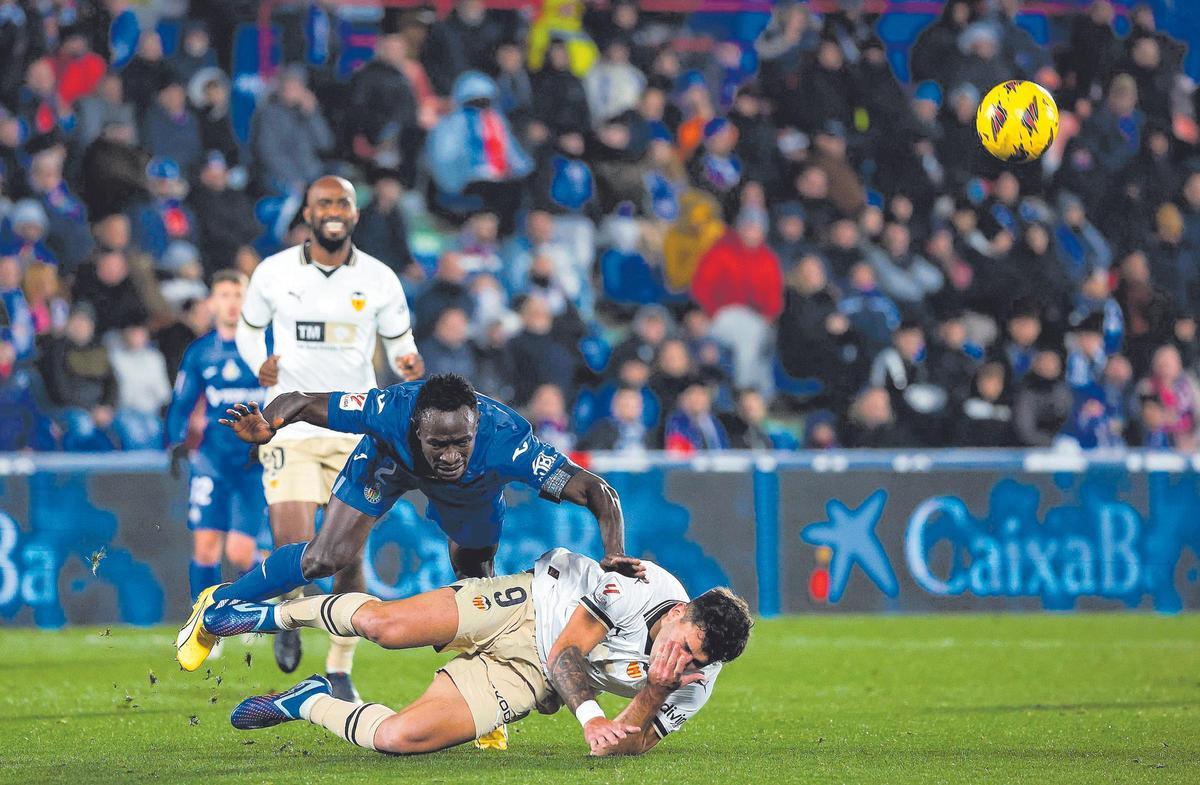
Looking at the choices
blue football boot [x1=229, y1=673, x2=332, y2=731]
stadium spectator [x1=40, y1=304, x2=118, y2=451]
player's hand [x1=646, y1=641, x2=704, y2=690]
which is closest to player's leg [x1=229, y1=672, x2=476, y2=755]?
blue football boot [x1=229, y1=673, x2=332, y2=731]

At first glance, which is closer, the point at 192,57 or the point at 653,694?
the point at 653,694

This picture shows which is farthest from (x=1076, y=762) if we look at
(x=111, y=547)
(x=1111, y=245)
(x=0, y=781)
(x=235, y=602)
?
(x=1111, y=245)

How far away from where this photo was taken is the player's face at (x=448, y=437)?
7.41 m

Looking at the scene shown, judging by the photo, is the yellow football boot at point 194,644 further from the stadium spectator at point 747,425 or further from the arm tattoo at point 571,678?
the stadium spectator at point 747,425

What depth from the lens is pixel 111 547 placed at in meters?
13.1

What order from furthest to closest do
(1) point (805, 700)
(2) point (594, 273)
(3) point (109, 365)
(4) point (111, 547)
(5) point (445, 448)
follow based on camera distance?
(2) point (594, 273) → (3) point (109, 365) → (4) point (111, 547) → (1) point (805, 700) → (5) point (445, 448)

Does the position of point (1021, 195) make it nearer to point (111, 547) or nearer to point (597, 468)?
point (597, 468)

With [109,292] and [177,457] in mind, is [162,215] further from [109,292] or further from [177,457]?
[177,457]

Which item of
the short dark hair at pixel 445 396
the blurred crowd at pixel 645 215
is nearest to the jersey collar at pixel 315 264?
the short dark hair at pixel 445 396

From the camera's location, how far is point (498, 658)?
24.2 ft

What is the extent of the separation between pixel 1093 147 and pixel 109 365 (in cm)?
1017

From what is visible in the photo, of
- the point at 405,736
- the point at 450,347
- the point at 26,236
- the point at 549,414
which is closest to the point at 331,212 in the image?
the point at 405,736

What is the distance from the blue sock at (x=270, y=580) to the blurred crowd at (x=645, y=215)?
597 cm

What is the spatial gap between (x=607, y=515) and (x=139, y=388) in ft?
25.2
